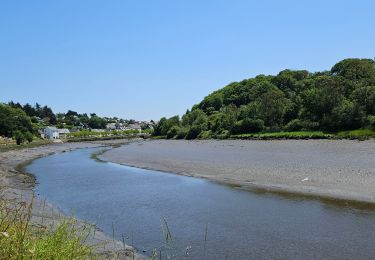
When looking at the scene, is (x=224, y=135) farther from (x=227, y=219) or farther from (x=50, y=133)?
(x=50, y=133)

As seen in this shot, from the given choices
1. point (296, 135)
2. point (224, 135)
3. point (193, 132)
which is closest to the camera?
point (296, 135)

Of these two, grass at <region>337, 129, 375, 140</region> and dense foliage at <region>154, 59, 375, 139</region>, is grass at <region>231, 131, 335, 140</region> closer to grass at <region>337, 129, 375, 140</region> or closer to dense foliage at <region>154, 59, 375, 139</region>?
grass at <region>337, 129, 375, 140</region>

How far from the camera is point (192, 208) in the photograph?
980 inches

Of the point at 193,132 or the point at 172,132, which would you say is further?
the point at 172,132

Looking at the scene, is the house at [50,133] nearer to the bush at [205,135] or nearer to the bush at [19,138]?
the bush at [19,138]

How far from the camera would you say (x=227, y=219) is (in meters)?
21.3

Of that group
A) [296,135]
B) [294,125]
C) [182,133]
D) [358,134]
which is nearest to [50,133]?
[182,133]

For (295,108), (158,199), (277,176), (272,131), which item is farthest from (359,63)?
(158,199)

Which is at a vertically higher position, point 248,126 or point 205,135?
point 248,126

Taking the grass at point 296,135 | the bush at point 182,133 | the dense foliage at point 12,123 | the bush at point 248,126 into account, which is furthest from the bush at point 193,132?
the dense foliage at point 12,123

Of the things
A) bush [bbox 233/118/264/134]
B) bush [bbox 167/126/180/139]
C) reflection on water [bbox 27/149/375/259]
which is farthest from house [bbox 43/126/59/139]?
reflection on water [bbox 27/149/375/259]

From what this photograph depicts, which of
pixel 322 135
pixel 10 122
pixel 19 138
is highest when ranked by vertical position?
pixel 10 122

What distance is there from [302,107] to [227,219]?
275ft

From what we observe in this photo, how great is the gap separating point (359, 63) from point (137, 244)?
4371 inches
